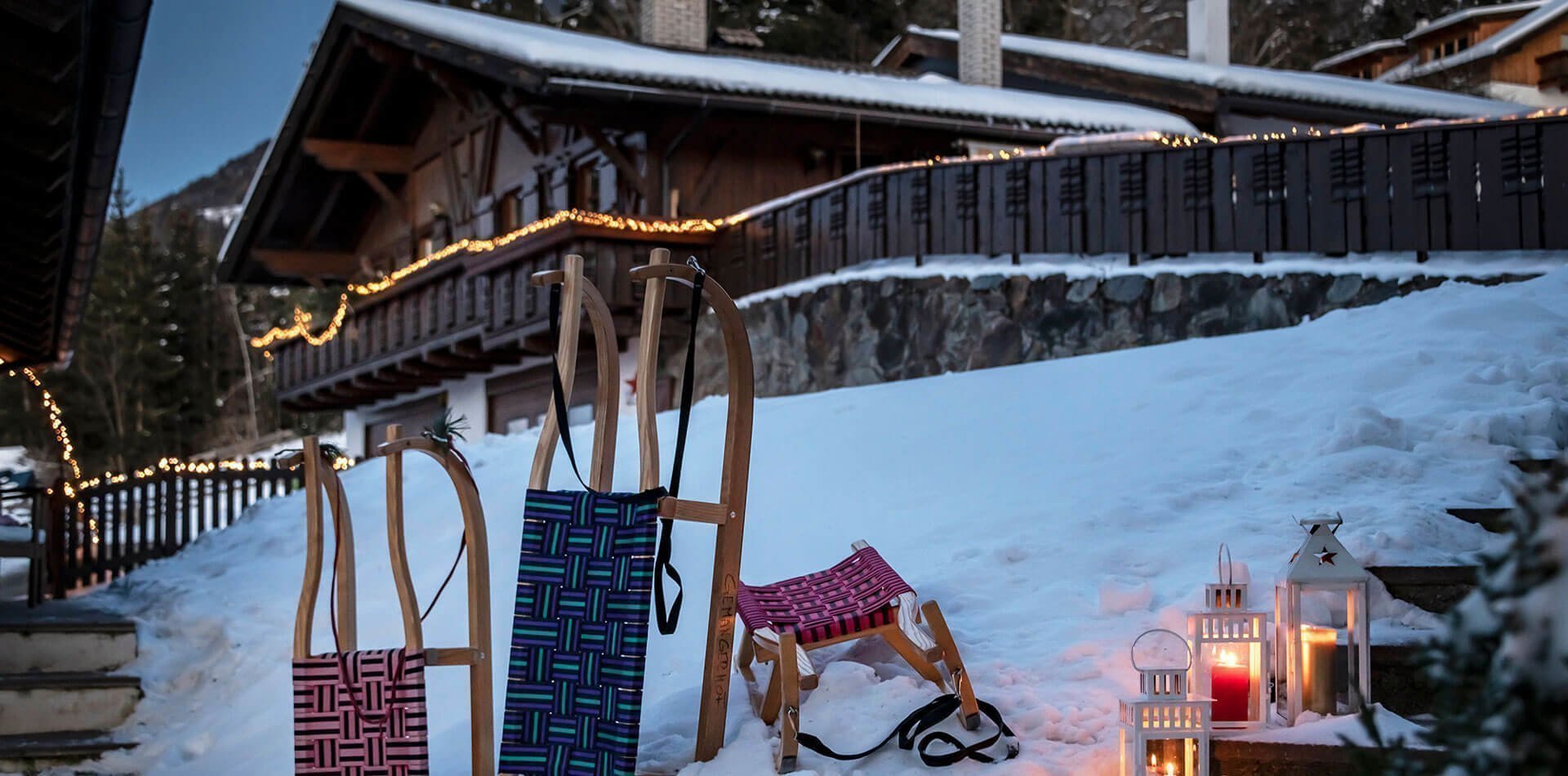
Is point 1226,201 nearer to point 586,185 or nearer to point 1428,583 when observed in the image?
point 1428,583

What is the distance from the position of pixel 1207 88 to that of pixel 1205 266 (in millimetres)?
11881

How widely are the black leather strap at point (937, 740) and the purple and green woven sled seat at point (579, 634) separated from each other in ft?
2.28

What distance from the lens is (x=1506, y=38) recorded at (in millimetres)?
33000

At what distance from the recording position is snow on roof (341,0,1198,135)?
17.4 m

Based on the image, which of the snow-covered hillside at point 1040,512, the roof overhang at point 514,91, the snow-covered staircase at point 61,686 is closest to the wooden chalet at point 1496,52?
the roof overhang at point 514,91

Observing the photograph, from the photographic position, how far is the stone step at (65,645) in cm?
994

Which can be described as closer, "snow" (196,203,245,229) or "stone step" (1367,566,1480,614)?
"stone step" (1367,566,1480,614)

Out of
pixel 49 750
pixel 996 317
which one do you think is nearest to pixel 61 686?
pixel 49 750

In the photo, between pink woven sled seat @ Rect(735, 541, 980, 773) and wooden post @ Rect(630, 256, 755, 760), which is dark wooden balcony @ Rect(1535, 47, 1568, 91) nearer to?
pink woven sled seat @ Rect(735, 541, 980, 773)

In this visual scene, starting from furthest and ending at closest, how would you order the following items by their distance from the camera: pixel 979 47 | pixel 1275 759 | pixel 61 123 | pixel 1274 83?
pixel 1274 83 < pixel 979 47 < pixel 61 123 < pixel 1275 759

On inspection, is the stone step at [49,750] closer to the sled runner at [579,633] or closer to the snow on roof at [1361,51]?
the sled runner at [579,633]

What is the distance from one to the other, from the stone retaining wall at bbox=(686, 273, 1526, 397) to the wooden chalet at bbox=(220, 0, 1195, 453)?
8.29 ft

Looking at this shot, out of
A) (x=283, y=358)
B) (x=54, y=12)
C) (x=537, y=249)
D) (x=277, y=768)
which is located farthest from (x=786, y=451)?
(x=283, y=358)

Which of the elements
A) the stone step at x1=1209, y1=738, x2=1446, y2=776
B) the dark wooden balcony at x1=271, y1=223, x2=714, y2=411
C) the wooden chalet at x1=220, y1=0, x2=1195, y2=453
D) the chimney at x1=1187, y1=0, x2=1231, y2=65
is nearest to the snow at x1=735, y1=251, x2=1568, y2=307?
the dark wooden balcony at x1=271, y1=223, x2=714, y2=411
